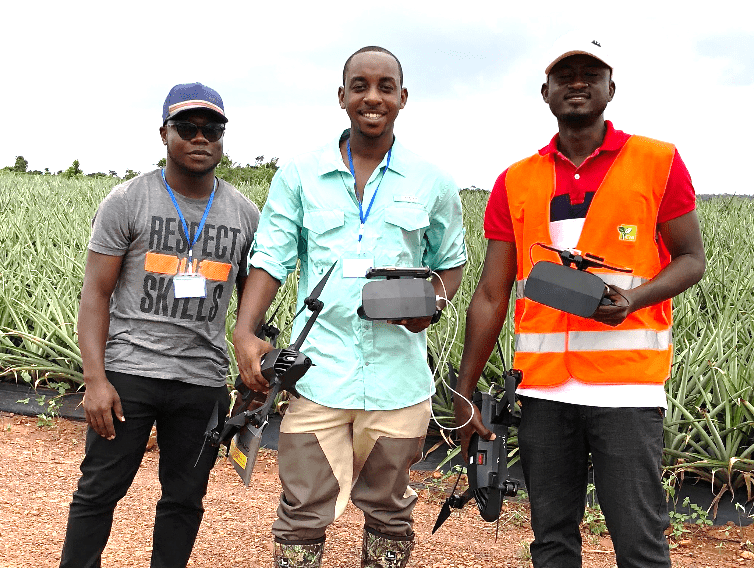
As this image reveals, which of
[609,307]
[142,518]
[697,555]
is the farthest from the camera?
[142,518]

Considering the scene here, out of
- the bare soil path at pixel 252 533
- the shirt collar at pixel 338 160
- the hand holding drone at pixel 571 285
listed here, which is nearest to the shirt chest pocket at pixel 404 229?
the shirt collar at pixel 338 160

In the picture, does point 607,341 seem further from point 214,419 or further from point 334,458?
point 214,419

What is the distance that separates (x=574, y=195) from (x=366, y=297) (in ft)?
2.01

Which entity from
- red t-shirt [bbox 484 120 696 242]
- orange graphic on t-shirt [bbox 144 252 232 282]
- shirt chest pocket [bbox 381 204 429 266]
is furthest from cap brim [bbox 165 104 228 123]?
red t-shirt [bbox 484 120 696 242]

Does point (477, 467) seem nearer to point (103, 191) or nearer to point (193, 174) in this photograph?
point (193, 174)

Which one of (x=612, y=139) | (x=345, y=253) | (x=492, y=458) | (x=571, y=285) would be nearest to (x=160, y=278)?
(x=345, y=253)

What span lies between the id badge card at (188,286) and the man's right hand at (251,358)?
1.28 ft

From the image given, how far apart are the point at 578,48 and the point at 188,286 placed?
1.35 metres

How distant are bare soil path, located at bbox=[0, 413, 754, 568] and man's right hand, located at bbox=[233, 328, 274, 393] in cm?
145

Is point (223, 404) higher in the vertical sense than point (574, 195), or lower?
lower

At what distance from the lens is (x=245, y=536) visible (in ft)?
11.9

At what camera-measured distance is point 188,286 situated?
259cm

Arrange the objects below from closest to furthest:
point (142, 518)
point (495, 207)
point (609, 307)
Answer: point (609, 307) → point (495, 207) → point (142, 518)

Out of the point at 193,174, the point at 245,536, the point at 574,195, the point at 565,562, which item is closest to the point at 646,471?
the point at 565,562
